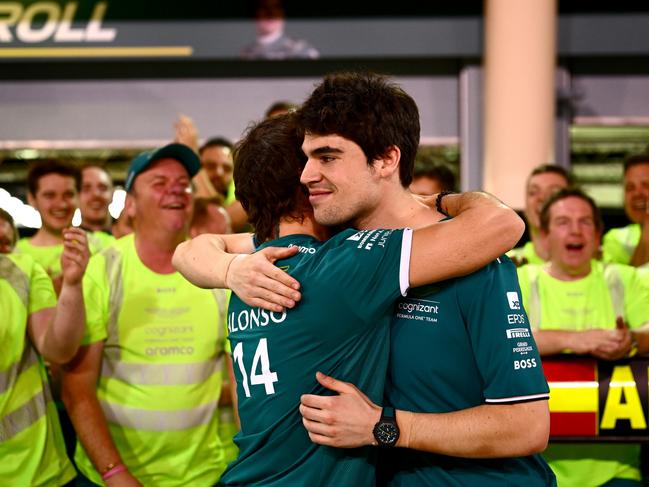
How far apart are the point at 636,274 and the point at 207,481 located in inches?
79.7

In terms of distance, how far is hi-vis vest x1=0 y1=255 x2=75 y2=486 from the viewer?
3.54 metres

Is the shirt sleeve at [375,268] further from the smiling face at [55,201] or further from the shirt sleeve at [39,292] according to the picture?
the smiling face at [55,201]

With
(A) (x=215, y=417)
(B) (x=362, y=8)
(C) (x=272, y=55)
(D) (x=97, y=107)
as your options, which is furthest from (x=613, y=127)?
(A) (x=215, y=417)

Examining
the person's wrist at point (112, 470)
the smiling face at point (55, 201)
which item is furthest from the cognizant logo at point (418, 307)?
the smiling face at point (55, 201)

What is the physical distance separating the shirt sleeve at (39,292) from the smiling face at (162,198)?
1.39 ft

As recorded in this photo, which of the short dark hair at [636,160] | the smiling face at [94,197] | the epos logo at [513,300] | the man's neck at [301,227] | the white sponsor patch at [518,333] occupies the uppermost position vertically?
the short dark hair at [636,160]

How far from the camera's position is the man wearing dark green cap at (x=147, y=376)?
369 cm

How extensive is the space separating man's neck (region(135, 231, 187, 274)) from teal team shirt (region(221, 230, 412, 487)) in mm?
1449

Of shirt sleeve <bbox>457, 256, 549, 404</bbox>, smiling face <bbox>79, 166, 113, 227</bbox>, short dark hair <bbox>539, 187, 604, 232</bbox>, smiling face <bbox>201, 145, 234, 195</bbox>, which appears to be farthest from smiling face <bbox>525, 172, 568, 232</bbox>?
shirt sleeve <bbox>457, 256, 549, 404</bbox>

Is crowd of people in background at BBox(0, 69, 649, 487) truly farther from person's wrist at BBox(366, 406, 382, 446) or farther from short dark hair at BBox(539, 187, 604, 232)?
short dark hair at BBox(539, 187, 604, 232)

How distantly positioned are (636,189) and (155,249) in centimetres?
297

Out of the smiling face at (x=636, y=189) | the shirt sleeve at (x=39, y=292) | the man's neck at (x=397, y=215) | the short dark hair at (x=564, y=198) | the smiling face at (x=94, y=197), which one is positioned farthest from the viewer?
the smiling face at (x=94, y=197)

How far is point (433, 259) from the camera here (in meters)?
2.36

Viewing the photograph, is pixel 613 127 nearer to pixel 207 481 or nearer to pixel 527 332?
pixel 207 481
